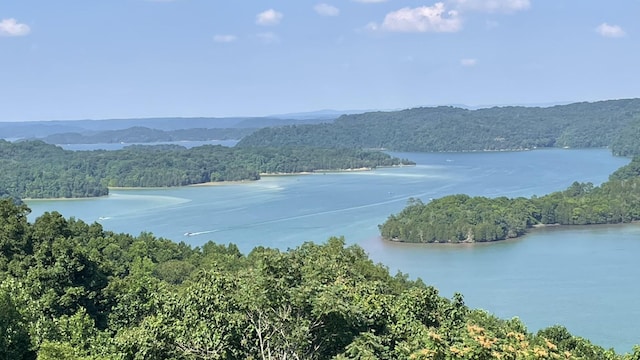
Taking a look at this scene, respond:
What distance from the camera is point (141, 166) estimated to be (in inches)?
2361

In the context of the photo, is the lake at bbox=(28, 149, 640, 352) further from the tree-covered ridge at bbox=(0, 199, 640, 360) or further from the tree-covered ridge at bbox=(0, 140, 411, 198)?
the tree-covered ridge at bbox=(0, 199, 640, 360)

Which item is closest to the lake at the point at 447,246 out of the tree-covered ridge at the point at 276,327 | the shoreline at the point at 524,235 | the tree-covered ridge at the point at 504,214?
the shoreline at the point at 524,235

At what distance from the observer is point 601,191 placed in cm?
3844

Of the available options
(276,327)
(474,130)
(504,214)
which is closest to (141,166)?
(504,214)

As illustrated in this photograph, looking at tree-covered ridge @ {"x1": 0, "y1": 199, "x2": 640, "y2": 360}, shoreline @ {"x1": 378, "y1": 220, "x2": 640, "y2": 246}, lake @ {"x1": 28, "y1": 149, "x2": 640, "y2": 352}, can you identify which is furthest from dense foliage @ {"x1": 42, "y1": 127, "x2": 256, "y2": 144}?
tree-covered ridge @ {"x1": 0, "y1": 199, "x2": 640, "y2": 360}

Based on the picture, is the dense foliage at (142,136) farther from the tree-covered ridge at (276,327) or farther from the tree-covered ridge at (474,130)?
the tree-covered ridge at (276,327)

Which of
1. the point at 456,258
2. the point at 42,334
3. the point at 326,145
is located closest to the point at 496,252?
the point at 456,258

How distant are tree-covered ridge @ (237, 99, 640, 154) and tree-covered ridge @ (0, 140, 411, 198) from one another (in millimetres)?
21097

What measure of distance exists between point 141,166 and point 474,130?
1752 inches

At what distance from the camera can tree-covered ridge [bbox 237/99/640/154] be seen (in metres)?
86.5

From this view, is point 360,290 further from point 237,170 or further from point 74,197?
point 237,170

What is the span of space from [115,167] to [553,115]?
61.3m

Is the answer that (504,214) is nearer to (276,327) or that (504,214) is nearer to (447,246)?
(447,246)

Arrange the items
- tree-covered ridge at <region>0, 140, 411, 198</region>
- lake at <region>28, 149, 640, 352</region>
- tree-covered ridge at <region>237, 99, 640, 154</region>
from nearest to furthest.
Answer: lake at <region>28, 149, 640, 352</region>, tree-covered ridge at <region>0, 140, 411, 198</region>, tree-covered ridge at <region>237, 99, 640, 154</region>
